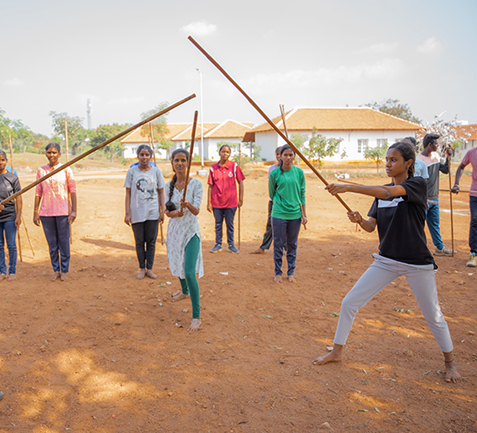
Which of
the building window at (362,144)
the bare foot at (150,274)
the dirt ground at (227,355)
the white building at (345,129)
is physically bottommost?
the dirt ground at (227,355)

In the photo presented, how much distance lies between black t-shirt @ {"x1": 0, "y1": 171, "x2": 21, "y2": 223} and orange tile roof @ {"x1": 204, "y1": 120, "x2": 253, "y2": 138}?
3717 centimetres

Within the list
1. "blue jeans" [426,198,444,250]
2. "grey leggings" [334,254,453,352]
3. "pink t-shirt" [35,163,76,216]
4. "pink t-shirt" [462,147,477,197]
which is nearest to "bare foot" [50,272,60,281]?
"pink t-shirt" [35,163,76,216]

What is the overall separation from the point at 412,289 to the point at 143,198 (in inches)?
159

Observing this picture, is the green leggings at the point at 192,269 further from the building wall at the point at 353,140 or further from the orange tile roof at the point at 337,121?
the building wall at the point at 353,140

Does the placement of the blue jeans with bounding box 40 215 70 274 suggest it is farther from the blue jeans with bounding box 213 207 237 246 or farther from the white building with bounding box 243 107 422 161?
the white building with bounding box 243 107 422 161

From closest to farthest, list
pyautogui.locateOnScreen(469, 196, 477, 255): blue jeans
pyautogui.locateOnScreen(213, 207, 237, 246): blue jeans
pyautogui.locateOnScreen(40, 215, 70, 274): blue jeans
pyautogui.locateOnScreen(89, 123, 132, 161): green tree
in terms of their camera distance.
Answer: pyautogui.locateOnScreen(40, 215, 70, 274): blue jeans → pyautogui.locateOnScreen(469, 196, 477, 255): blue jeans → pyautogui.locateOnScreen(213, 207, 237, 246): blue jeans → pyautogui.locateOnScreen(89, 123, 132, 161): green tree

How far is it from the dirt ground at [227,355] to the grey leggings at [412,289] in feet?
1.59

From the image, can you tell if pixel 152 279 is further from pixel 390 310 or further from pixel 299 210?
pixel 390 310

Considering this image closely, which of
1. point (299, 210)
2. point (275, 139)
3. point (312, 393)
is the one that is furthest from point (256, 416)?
point (275, 139)

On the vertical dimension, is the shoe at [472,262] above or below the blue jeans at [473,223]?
below

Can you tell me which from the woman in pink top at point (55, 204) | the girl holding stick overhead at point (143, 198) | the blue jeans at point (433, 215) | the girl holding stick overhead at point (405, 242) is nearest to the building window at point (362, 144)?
the blue jeans at point (433, 215)

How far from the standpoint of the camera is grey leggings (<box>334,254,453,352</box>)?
3.27m

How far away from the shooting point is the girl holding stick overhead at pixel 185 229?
14.7 ft

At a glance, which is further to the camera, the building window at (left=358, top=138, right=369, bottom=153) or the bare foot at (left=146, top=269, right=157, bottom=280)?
the building window at (left=358, top=138, right=369, bottom=153)
